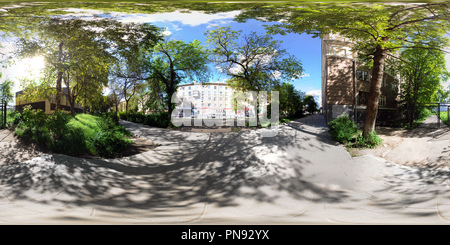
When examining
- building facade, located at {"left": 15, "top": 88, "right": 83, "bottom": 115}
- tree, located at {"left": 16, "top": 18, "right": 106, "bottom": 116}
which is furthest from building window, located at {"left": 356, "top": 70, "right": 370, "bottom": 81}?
building facade, located at {"left": 15, "top": 88, "right": 83, "bottom": 115}

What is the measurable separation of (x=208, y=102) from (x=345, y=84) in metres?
0.84

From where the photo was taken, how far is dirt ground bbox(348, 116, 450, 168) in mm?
1293

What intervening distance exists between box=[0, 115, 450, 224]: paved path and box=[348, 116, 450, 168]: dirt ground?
0.18ft

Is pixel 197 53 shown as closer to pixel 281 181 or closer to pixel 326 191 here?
pixel 281 181

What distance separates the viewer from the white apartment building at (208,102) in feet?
3.70

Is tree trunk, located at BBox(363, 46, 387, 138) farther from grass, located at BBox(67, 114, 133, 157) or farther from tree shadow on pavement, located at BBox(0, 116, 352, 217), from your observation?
grass, located at BBox(67, 114, 133, 157)

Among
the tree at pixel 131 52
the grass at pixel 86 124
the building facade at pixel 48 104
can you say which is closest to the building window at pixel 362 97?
the tree at pixel 131 52

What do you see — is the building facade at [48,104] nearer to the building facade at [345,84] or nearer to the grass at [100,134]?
the grass at [100,134]

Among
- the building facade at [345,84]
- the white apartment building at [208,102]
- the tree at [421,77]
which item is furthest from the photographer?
the tree at [421,77]

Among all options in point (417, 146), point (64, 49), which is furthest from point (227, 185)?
point (64, 49)

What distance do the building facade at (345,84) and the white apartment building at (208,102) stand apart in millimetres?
487

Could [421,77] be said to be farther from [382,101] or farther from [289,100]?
[289,100]

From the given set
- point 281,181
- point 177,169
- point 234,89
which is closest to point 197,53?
point 234,89

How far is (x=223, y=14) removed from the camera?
53.9 inches
